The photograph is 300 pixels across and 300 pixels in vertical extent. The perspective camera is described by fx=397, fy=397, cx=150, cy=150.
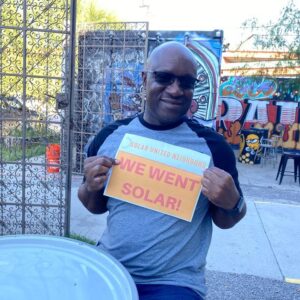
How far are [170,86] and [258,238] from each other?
3533 millimetres

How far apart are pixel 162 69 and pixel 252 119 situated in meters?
12.8

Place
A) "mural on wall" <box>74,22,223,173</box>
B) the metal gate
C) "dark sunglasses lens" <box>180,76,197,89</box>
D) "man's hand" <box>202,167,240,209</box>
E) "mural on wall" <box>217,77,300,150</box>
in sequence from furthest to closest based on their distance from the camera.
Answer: "mural on wall" <box>217,77,300,150</box> < "mural on wall" <box>74,22,223,173</box> < the metal gate < "dark sunglasses lens" <box>180,76,197,89</box> < "man's hand" <box>202,167,240,209</box>

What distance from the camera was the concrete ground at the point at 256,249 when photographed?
361cm

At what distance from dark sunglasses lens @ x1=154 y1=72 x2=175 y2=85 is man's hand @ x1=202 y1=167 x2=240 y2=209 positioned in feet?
1.48

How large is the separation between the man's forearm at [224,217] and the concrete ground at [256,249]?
1.94 meters

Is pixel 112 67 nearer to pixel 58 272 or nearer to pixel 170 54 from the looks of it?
pixel 170 54

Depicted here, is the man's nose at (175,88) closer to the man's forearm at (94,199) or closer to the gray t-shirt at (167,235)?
the gray t-shirt at (167,235)

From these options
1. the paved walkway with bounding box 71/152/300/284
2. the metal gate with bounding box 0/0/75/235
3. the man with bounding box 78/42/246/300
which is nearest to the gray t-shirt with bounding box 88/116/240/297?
the man with bounding box 78/42/246/300

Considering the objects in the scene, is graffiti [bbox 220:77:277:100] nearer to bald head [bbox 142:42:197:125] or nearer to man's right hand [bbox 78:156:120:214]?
bald head [bbox 142:42:197:125]

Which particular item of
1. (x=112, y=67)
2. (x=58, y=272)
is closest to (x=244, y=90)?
(x=112, y=67)

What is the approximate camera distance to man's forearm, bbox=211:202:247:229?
1.71 metres

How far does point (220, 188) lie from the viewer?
156cm

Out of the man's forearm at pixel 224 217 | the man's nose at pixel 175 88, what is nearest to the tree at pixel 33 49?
the man's nose at pixel 175 88

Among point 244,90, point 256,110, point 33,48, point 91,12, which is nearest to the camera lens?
point 33,48
